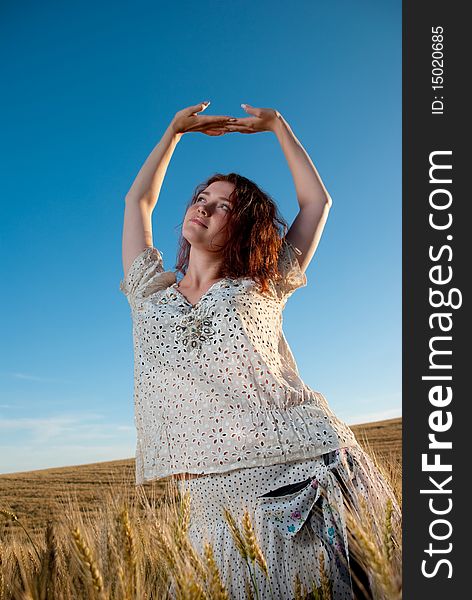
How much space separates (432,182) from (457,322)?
44 cm

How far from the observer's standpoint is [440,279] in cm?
183

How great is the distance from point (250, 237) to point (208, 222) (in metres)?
0.21

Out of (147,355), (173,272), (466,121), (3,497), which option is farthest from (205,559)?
(3,497)

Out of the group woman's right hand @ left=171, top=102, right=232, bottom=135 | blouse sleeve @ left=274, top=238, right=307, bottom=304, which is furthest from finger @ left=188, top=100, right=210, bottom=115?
blouse sleeve @ left=274, top=238, right=307, bottom=304

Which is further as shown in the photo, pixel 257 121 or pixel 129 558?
pixel 257 121

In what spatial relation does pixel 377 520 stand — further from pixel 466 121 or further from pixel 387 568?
pixel 466 121

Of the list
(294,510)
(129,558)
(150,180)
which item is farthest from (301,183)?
(129,558)

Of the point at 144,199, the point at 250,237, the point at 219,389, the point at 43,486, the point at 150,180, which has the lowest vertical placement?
the point at 43,486

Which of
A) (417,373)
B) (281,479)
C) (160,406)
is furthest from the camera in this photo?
(160,406)

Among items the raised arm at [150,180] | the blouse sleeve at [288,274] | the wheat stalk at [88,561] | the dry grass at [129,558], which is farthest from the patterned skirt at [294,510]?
the raised arm at [150,180]

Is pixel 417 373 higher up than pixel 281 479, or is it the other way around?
pixel 417 373

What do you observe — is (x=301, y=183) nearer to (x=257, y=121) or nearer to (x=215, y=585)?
(x=257, y=121)

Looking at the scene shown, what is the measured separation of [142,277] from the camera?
2.76m

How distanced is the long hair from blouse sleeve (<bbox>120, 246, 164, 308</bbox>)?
0.30 metres
